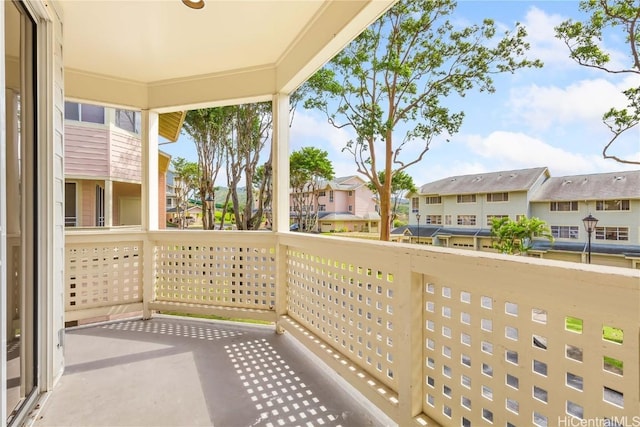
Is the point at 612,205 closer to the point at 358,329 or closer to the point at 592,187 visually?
the point at 592,187

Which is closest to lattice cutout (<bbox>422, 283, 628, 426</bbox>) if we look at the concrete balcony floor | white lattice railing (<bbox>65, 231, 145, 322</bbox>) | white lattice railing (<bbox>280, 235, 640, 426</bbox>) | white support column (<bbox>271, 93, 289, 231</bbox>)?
white lattice railing (<bbox>280, 235, 640, 426</bbox>)

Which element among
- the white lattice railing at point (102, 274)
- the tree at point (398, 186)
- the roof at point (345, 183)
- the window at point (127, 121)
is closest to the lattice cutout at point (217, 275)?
the white lattice railing at point (102, 274)

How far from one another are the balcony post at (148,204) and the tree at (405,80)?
2059 millimetres

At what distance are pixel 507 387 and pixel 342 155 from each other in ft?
7.02

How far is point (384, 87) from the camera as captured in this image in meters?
2.67

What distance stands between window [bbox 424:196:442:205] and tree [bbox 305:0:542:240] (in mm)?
561

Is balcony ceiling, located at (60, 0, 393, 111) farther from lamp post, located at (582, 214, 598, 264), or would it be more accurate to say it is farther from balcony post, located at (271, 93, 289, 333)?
lamp post, located at (582, 214, 598, 264)

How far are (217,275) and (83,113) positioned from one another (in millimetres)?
4322

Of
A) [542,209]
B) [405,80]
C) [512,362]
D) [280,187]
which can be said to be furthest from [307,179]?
[512,362]

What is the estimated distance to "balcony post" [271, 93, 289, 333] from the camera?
2930 millimetres

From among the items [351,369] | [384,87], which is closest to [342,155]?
[384,87]

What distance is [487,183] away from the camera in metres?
1.53

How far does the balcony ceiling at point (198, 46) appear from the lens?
7.00 feet

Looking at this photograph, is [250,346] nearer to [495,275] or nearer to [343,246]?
[343,246]
